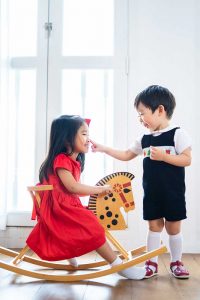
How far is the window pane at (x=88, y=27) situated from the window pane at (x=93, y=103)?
119 millimetres

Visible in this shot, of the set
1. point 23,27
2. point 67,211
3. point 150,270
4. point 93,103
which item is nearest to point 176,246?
point 150,270

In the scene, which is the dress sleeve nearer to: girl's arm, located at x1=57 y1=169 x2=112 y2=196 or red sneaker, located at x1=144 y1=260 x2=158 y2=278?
girl's arm, located at x1=57 y1=169 x2=112 y2=196

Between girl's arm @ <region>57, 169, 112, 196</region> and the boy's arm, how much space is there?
0.22 m

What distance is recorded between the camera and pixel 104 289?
1223 millimetres

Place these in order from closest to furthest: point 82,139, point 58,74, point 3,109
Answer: point 82,139
point 3,109
point 58,74

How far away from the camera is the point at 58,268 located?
1449 millimetres

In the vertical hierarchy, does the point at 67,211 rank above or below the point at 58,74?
below

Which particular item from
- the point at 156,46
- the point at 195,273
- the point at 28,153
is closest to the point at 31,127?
the point at 28,153

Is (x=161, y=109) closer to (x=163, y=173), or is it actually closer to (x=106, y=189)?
(x=163, y=173)

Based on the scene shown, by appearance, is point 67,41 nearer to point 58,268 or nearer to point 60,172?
point 60,172

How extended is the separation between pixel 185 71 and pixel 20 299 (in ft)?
4.43

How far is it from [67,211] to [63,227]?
6 cm

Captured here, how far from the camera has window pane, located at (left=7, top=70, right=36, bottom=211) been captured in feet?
6.46

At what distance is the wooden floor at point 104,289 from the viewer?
114 cm
